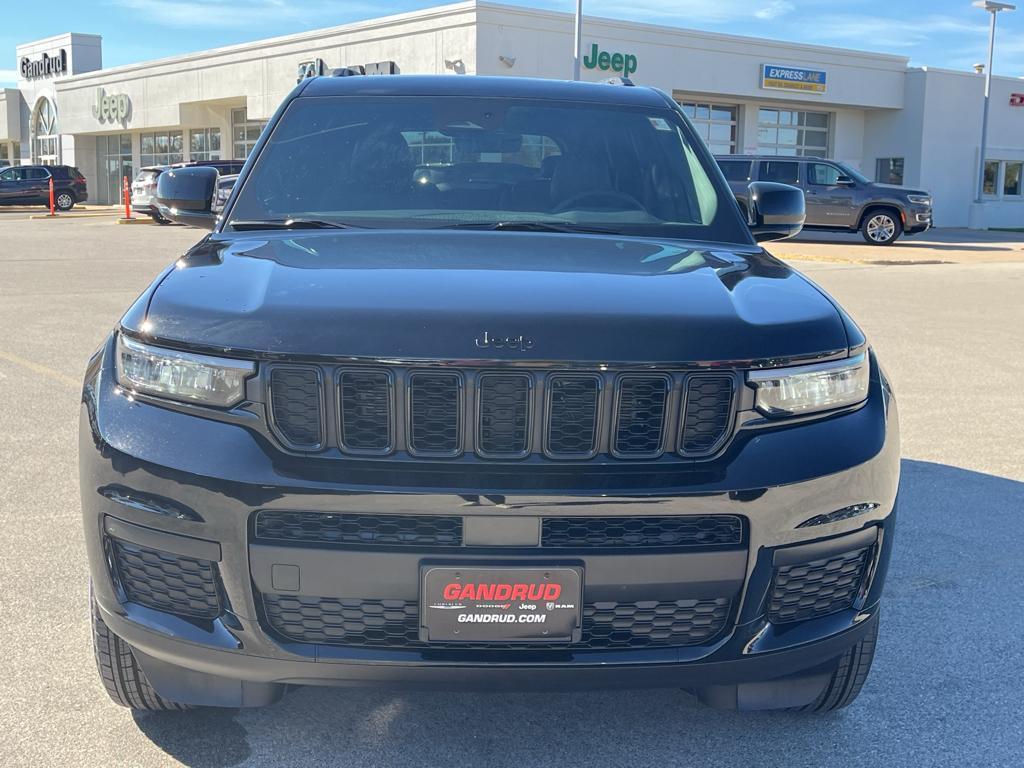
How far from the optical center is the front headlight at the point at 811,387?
2.43 meters

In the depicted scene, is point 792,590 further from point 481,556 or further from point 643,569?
point 481,556

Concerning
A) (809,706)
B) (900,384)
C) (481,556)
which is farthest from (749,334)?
(900,384)

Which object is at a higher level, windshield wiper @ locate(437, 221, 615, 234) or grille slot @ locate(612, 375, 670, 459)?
windshield wiper @ locate(437, 221, 615, 234)

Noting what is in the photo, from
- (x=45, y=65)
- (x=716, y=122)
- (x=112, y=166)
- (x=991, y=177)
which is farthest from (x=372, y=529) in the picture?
(x=45, y=65)

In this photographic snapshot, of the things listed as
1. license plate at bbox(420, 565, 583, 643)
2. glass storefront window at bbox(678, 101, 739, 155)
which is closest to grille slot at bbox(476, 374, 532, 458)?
license plate at bbox(420, 565, 583, 643)

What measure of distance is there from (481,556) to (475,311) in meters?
0.52

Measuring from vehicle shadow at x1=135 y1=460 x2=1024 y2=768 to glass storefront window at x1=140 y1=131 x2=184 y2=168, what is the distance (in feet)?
155

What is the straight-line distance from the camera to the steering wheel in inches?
146

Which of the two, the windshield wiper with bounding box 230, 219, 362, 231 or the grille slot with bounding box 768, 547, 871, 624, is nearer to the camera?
the grille slot with bounding box 768, 547, 871, 624

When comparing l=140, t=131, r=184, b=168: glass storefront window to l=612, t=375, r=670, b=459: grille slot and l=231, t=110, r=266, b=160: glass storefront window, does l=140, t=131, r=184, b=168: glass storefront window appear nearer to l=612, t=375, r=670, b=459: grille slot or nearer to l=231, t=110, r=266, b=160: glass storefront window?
l=231, t=110, r=266, b=160: glass storefront window

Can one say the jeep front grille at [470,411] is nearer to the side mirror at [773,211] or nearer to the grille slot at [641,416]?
the grille slot at [641,416]

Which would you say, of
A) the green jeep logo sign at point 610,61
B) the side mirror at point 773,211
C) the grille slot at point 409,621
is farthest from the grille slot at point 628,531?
the green jeep logo sign at point 610,61

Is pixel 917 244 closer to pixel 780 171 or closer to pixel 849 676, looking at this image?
pixel 780 171

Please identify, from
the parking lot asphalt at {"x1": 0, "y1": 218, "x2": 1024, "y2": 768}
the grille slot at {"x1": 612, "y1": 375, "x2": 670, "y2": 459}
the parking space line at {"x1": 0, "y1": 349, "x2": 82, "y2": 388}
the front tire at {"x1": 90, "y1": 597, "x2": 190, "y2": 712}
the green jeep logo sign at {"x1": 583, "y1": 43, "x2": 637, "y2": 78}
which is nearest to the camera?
the grille slot at {"x1": 612, "y1": 375, "x2": 670, "y2": 459}
